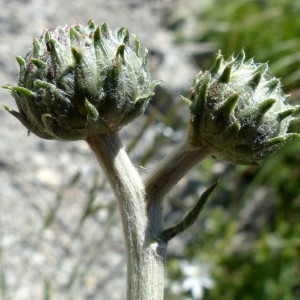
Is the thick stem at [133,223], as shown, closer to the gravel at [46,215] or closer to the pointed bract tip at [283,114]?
the pointed bract tip at [283,114]

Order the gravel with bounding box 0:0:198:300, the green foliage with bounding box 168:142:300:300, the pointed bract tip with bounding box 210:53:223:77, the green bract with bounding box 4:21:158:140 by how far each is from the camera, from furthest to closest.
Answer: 1. the green foliage with bounding box 168:142:300:300
2. the gravel with bounding box 0:0:198:300
3. the pointed bract tip with bounding box 210:53:223:77
4. the green bract with bounding box 4:21:158:140

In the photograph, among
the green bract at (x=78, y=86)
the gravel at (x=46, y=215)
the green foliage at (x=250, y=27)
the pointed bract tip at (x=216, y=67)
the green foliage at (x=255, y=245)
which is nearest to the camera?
the green bract at (x=78, y=86)

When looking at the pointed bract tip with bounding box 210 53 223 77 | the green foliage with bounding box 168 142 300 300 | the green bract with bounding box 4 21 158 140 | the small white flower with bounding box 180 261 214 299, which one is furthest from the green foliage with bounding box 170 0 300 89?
the green bract with bounding box 4 21 158 140

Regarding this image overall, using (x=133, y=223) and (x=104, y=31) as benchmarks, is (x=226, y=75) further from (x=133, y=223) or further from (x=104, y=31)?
(x=133, y=223)

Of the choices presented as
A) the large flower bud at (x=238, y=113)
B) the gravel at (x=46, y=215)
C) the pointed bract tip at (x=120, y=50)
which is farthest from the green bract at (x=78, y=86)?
the gravel at (x=46, y=215)

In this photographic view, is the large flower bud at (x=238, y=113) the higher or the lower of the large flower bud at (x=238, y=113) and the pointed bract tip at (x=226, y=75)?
the lower

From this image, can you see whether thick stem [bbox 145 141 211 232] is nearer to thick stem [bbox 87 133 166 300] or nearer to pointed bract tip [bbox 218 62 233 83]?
thick stem [bbox 87 133 166 300]

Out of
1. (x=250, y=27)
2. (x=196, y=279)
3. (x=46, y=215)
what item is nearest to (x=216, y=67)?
(x=46, y=215)
